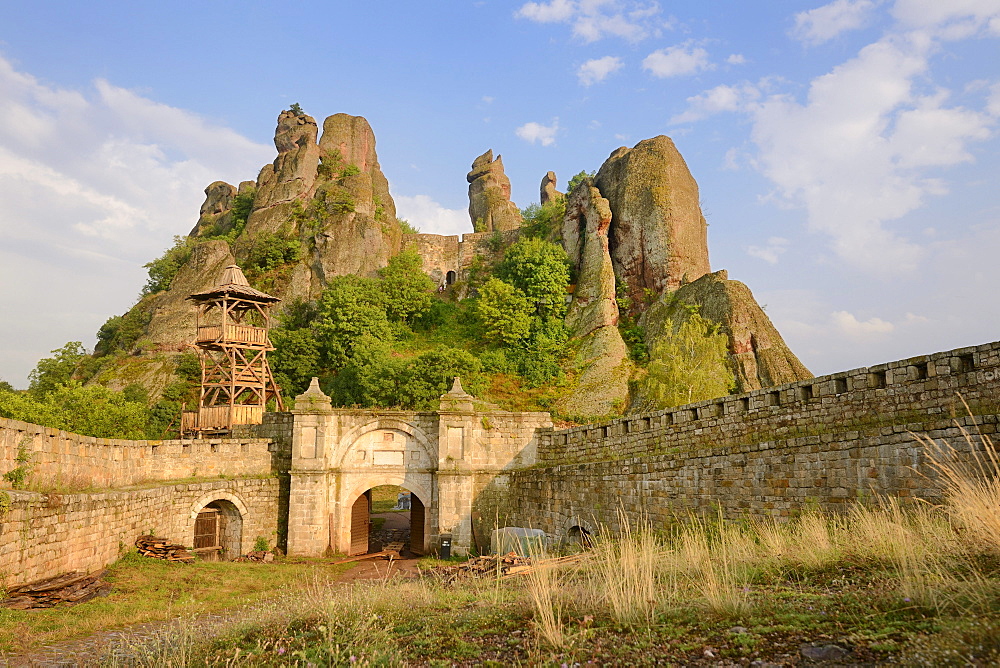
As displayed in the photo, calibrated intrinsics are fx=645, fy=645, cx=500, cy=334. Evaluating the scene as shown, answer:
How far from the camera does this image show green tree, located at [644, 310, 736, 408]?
2527cm

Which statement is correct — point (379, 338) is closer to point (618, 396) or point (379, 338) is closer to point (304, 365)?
point (304, 365)

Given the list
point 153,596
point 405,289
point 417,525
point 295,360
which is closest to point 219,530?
point 417,525

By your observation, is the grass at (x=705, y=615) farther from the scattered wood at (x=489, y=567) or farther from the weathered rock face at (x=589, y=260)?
the weathered rock face at (x=589, y=260)

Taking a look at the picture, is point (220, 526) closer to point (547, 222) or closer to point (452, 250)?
point (547, 222)

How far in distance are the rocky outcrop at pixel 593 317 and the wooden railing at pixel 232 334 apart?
15.2m

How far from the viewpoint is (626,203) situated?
3978cm

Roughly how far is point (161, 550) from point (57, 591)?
5.05 meters

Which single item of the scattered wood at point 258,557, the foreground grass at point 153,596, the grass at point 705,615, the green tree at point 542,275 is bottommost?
the scattered wood at point 258,557

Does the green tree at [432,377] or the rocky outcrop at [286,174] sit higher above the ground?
the rocky outcrop at [286,174]

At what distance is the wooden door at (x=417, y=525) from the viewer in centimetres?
2073

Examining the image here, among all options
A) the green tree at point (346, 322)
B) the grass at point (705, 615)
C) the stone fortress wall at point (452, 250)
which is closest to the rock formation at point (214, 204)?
the stone fortress wall at point (452, 250)

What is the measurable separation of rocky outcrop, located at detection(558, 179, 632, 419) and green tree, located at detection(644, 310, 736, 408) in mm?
4601

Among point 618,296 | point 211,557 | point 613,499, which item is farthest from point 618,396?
point 211,557

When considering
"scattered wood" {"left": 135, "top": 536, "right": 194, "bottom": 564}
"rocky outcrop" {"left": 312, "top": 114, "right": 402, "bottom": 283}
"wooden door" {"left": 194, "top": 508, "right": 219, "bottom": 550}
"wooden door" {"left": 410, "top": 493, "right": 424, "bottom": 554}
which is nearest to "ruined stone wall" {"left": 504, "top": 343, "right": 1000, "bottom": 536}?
"wooden door" {"left": 410, "top": 493, "right": 424, "bottom": 554}
